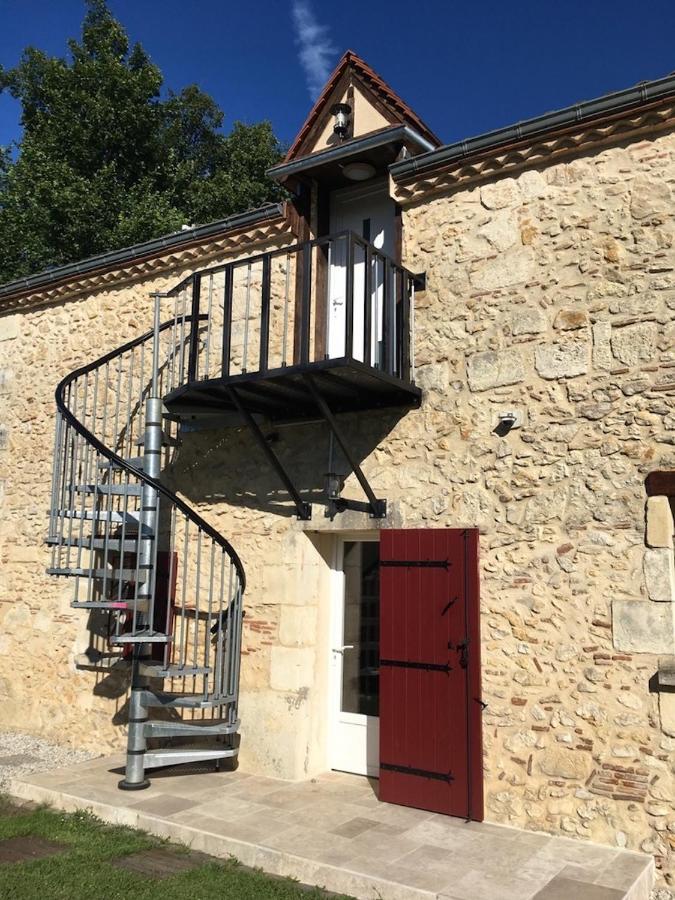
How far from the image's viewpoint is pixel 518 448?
4918mm

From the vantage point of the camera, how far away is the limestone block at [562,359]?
4.79 meters

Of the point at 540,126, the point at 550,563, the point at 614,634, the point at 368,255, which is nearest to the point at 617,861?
the point at 614,634

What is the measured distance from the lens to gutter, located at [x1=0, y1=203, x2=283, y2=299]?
648 centimetres

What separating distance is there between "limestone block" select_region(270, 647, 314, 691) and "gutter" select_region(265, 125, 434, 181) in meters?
3.87

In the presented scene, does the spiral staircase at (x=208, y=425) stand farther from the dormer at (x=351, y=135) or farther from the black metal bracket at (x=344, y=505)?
the dormer at (x=351, y=135)

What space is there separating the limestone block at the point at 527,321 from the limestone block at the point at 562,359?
14 centimetres

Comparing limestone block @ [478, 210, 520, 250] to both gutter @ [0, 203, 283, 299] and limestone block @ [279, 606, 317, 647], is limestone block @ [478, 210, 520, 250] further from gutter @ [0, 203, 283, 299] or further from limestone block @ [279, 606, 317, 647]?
limestone block @ [279, 606, 317, 647]

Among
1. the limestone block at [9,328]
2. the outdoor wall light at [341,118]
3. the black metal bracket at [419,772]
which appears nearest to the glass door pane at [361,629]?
the black metal bracket at [419,772]

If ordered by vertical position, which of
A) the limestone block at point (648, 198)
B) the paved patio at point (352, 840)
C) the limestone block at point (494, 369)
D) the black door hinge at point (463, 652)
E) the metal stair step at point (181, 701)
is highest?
the limestone block at point (648, 198)

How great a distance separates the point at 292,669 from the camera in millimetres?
5602

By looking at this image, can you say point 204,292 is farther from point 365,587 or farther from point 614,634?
point 614,634

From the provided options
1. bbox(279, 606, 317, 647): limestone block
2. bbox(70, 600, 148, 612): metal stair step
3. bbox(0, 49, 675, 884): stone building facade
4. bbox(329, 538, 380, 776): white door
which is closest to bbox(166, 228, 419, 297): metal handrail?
bbox(0, 49, 675, 884): stone building facade

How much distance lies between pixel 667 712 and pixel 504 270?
3025 mm

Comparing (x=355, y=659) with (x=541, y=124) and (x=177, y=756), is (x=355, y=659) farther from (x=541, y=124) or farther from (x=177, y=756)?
(x=541, y=124)
